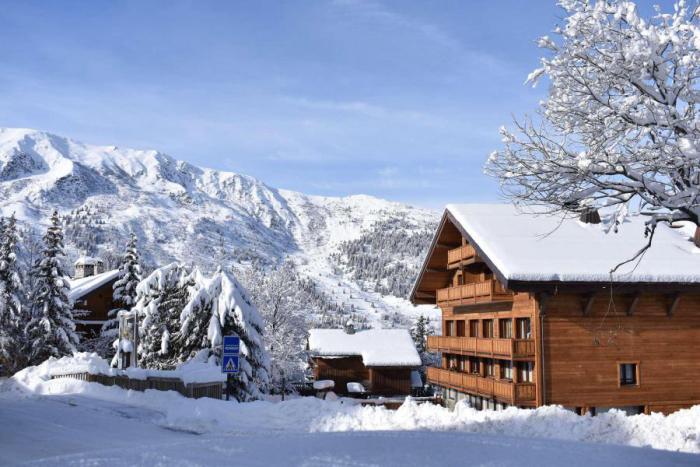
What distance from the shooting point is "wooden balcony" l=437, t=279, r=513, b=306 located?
29.2 metres

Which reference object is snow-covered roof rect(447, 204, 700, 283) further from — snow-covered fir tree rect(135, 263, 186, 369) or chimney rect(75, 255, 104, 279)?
chimney rect(75, 255, 104, 279)

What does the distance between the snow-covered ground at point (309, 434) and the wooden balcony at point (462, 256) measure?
13.7 meters

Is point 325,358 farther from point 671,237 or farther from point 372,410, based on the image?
point 372,410

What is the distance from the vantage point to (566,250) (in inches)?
1083

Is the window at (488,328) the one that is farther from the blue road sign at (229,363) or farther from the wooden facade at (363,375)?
the wooden facade at (363,375)

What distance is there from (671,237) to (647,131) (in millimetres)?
20157

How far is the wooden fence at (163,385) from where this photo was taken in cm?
2206

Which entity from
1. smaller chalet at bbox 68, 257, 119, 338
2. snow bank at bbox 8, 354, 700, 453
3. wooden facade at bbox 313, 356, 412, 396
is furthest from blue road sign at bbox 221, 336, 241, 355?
smaller chalet at bbox 68, 257, 119, 338

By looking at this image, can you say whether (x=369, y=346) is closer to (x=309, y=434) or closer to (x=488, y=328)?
(x=488, y=328)

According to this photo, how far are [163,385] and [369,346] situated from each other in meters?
34.6

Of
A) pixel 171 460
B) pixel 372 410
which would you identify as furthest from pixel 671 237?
→ pixel 171 460

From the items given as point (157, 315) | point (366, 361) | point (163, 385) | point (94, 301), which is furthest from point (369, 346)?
point (163, 385)

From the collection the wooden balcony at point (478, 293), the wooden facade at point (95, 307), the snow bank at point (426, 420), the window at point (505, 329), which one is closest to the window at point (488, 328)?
the wooden balcony at point (478, 293)

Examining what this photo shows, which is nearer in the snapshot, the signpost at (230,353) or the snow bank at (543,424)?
the snow bank at (543,424)
